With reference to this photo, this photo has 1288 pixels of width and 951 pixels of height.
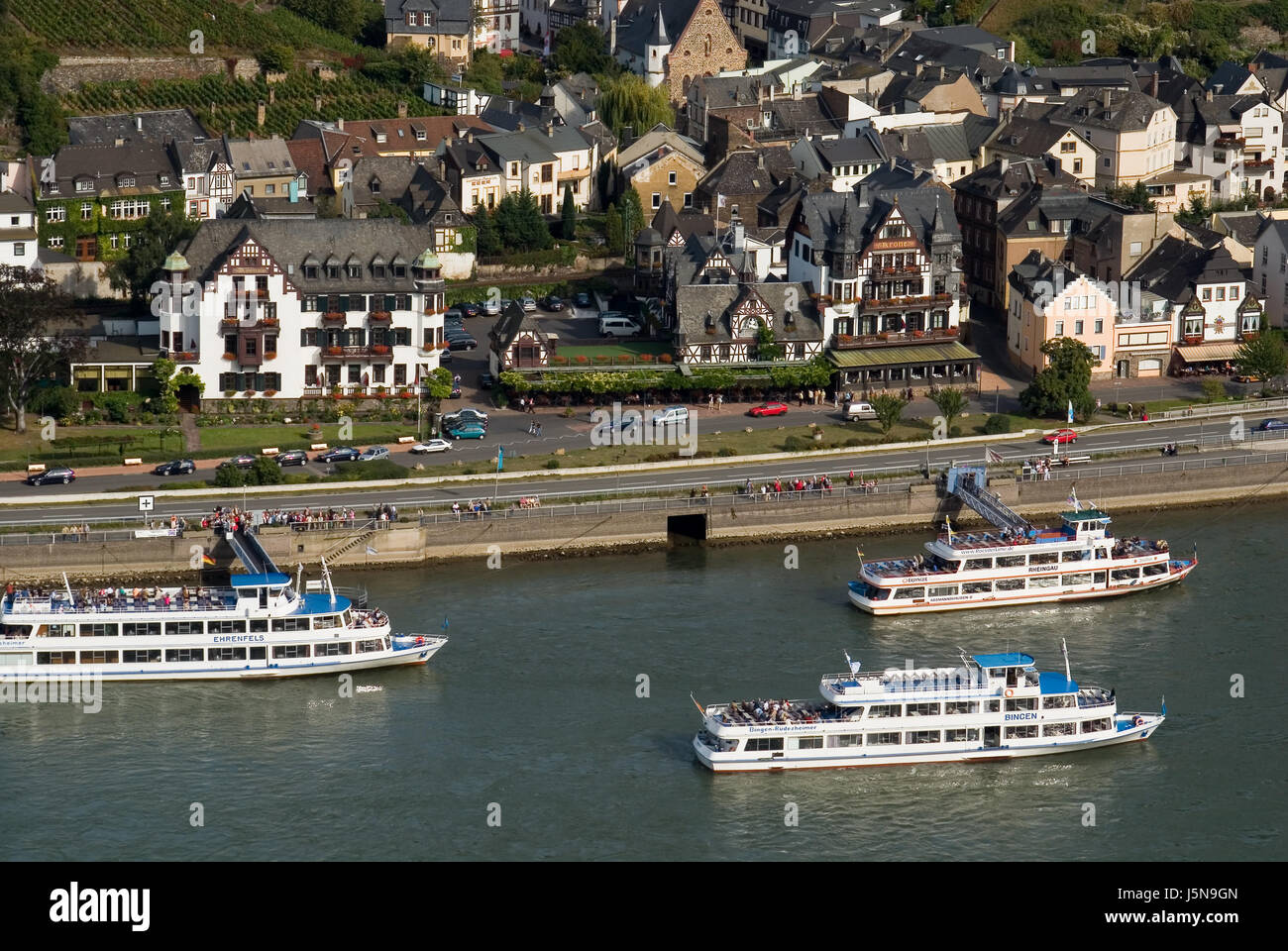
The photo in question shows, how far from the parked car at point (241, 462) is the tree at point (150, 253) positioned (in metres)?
16.7

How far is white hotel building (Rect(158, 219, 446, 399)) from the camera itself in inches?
4609

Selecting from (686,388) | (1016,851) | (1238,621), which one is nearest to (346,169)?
(686,388)

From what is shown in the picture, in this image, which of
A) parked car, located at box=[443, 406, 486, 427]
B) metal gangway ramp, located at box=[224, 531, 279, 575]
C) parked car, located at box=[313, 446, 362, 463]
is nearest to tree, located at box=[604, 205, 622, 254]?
parked car, located at box=[443, 406, 486, 427]

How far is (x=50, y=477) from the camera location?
10688cm

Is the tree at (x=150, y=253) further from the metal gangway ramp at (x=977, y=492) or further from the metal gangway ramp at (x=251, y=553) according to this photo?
the metal gangway ramp at (x=977, y=492)

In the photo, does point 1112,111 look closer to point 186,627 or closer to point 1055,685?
point 1055,685

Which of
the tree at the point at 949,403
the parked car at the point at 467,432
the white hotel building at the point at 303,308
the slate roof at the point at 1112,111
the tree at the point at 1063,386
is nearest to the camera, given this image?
the parked car at the point at 467,432

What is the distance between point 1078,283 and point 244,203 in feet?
140

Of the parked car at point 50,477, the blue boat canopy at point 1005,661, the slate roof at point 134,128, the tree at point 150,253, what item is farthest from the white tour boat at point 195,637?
the slate roof at point 134,128

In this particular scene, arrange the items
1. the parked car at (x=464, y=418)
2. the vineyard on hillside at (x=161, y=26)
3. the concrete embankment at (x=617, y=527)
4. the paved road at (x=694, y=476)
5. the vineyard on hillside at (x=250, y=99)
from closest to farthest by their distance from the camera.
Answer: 1. the concrete embankment at (x=617, y=527)
2. the paved road at (x=694, y=476)
3. the parked car at (x=464, y=418)
4. the vineyard on hillside at (x=250, y=99)
5. the vineyard on hillside at (x=161, y=26)

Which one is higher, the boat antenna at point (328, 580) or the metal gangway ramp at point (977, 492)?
the metal gangway ramp at point (977, 492)

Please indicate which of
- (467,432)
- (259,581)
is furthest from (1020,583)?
(259,581)

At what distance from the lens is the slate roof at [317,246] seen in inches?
4670

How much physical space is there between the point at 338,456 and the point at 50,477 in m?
12.7
